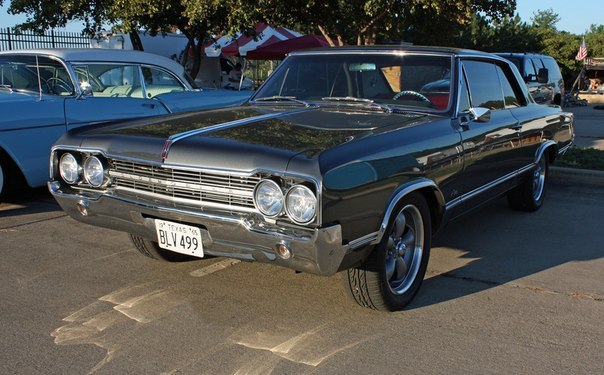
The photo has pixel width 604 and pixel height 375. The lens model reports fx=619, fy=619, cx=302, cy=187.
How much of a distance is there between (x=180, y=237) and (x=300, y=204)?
0.83 metres

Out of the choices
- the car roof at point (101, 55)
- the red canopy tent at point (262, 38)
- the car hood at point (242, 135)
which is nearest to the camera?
the car hood at point (242, 135)

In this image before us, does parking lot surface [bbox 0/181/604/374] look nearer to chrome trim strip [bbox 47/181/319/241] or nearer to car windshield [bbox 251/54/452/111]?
chrome trim strip [bbox 47/181/319/241]

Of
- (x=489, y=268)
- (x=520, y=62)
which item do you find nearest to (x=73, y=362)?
(x=489, y=268)

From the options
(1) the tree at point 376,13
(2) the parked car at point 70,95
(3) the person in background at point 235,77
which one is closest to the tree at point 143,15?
(1) the tree at point 376,13

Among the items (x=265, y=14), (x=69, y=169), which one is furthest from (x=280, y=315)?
Result: (x=265, y=14)

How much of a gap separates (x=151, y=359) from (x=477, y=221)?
3.94 meters

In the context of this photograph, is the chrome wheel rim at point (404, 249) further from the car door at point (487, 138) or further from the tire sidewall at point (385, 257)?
the car door at point (487, 138)

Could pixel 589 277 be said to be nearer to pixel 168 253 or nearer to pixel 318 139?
pixel 318 139

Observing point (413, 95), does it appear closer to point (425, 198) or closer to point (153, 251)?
point (425, 198)

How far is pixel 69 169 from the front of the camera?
13.2 feet

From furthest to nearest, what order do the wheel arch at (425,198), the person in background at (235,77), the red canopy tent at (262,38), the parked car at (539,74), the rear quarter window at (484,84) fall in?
the person in background at (235,77) → the red canopy tent at (262,38) → the parked car at (539,74) → the rear quarter window at (484,84) → the wheel arch at (425,198)

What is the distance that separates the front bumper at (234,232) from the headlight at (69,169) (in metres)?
0.12

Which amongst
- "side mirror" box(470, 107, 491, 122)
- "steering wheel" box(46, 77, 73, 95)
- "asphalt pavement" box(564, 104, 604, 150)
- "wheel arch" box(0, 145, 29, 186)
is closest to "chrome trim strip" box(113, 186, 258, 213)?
"side mirror" box(470, 107, 491, 122)

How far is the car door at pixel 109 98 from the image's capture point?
6.75 m
